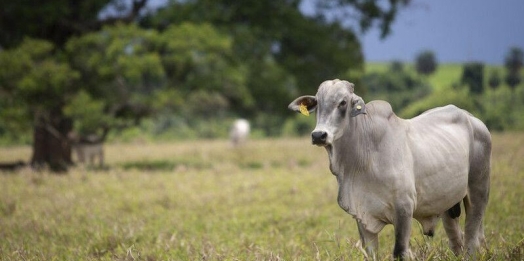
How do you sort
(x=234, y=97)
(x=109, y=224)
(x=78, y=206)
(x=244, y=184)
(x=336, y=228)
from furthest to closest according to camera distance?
(x=234, y=97)
(x=244, y=184)
(x=78, y=206)
(x=109, y=224)
(x=336, y=228)

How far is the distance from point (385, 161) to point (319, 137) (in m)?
0.58

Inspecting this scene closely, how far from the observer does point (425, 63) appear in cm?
1603

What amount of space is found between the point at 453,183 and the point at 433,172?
20cm

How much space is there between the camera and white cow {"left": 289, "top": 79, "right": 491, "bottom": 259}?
4270 millimetres

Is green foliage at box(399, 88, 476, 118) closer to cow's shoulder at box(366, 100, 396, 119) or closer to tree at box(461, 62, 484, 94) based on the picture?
tree at box(461, 62, 484, 94)

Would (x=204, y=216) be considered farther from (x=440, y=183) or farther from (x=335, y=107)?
(x=335, y=107)

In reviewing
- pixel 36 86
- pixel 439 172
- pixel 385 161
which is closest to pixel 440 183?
pixel 439 172

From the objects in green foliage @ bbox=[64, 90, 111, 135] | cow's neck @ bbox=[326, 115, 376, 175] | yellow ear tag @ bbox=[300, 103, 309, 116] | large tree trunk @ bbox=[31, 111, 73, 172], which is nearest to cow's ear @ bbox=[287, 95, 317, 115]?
yellow ear tag @ bbox=[300, 103, 309, 116]

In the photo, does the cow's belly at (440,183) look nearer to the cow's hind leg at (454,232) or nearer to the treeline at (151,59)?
the cow's hind leg at (454,232)

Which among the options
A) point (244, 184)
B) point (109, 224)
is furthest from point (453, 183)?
point (244, 184)

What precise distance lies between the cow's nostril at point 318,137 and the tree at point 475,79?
9.06 m

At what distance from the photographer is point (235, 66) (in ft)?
54.3

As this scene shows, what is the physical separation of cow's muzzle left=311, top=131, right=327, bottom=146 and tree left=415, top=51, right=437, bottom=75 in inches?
481

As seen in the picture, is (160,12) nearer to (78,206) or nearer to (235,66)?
(235,66)
